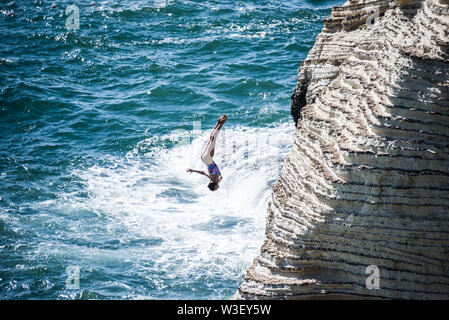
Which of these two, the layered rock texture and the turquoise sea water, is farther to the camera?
the turquoise sea water

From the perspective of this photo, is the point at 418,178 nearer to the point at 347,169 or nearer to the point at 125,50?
the point at 347,169

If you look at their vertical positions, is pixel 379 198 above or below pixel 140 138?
above

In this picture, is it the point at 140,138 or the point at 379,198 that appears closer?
the point at 379,198

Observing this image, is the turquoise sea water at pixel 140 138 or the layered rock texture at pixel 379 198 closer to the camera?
the layered rock texture at pixel 379 198

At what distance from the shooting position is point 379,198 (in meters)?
8.05

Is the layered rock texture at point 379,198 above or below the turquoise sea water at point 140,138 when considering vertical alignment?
above

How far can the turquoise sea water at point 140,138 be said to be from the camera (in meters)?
13.8

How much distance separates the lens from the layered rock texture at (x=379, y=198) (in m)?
8.01

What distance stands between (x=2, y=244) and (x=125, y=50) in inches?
519

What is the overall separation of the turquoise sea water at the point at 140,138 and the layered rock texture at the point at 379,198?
14.5 ft

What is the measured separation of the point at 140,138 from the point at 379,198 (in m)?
13.4

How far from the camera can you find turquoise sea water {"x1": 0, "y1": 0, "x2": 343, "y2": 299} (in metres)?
13.8

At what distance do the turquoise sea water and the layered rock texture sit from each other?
441 centimetres
